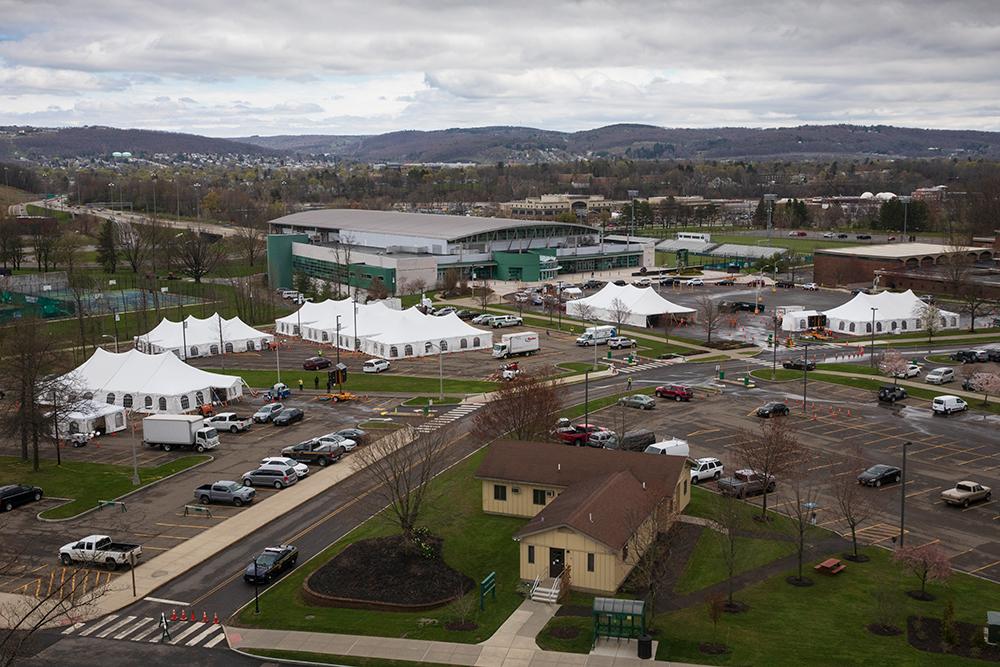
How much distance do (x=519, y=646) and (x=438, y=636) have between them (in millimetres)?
2524

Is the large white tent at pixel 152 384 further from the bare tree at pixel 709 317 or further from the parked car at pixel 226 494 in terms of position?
the bare tree at pixel 709 317

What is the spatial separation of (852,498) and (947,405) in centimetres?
2253

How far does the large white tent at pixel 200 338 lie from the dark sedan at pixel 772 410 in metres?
41.7

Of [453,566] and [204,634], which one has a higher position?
[453,566]

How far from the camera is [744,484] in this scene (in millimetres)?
40406

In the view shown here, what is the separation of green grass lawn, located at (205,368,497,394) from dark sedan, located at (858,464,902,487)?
26182mm

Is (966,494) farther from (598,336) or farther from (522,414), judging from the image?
(598,336)

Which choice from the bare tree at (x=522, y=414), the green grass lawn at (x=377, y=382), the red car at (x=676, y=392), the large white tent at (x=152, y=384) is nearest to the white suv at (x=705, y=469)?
the bare tree at (x=522, y=414)

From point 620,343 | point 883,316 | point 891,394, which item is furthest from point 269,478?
point 883,316

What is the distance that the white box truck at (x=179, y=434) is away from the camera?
48.8m

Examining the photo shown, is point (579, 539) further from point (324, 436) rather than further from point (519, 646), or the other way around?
point (324, 436)

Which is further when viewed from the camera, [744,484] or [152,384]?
[152,384]

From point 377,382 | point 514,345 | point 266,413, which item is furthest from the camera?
point 514,345

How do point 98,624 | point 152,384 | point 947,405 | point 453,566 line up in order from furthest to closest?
point 152,384 < point 947,405 < point 453,566 < point 98,624
